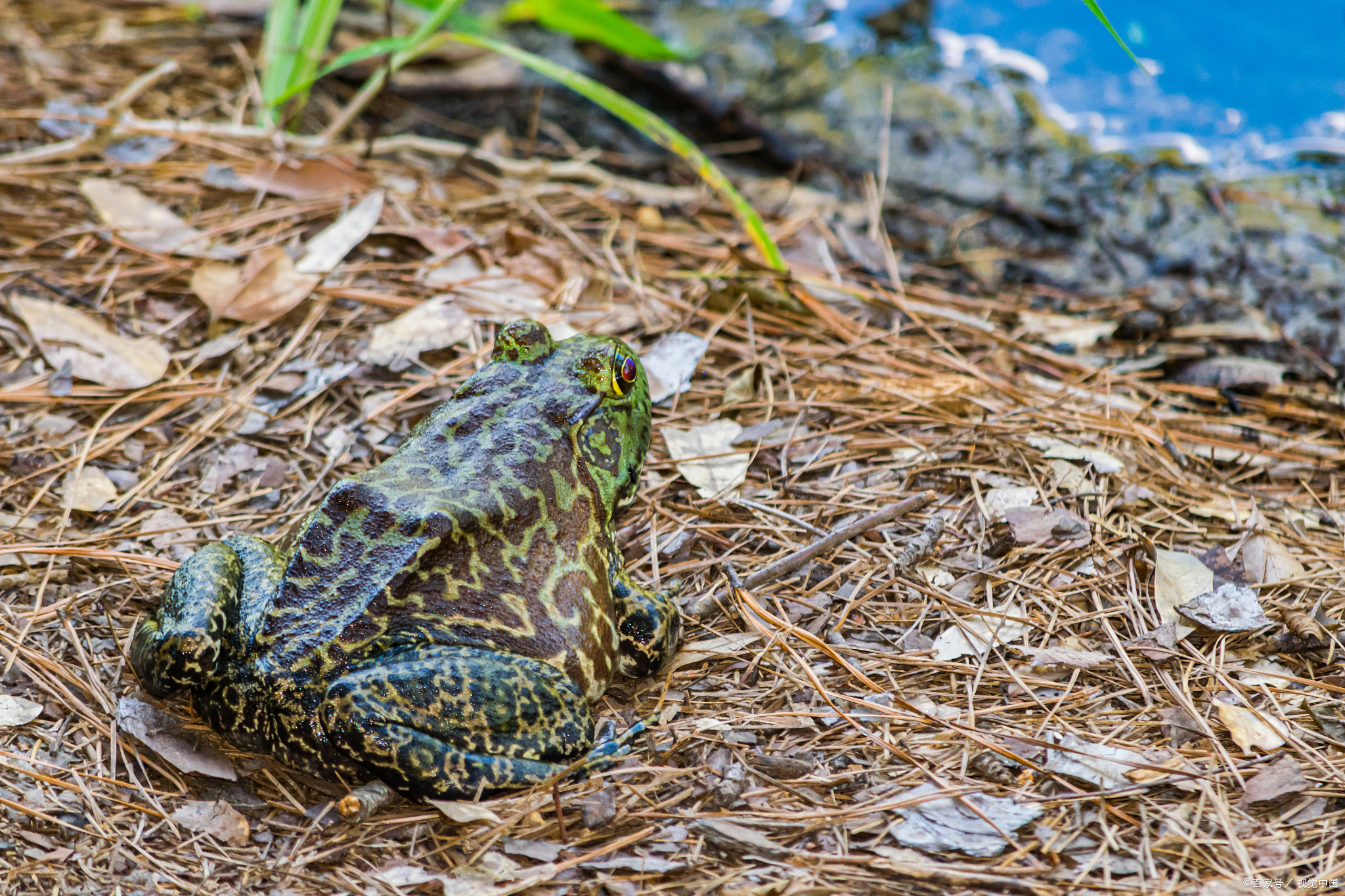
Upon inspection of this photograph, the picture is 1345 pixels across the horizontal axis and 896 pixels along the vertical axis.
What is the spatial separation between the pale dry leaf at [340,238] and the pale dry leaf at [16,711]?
2573 millimetres

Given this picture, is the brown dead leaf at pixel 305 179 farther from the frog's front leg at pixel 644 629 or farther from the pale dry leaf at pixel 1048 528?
the pale dry leaf at pixel 1048 528

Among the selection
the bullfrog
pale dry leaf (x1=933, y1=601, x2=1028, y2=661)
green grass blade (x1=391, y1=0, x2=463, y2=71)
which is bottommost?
the bullfrog

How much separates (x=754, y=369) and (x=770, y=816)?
2.42 metres

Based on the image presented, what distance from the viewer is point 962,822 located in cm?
297

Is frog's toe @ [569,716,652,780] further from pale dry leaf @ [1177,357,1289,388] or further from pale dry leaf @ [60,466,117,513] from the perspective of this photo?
pale dry leaf @ [1177,357,1289,388]

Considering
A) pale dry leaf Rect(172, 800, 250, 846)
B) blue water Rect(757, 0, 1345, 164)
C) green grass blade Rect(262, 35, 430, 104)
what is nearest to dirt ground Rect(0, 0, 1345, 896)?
pale dry leaf Rect(172, 800, 250, 846)

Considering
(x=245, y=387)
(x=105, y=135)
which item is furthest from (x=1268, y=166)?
(x=105, y=135)

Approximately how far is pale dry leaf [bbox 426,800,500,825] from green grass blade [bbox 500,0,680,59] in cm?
499

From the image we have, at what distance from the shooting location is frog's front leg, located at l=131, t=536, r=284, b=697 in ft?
10.4

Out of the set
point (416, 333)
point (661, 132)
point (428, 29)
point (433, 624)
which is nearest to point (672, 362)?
point (416, 333)

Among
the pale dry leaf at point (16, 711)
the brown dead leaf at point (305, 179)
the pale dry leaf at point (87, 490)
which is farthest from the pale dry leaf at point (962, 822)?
the brown dead leaf at point (305, 179)

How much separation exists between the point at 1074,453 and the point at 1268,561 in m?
0.85

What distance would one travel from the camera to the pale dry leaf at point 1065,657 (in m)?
3.56

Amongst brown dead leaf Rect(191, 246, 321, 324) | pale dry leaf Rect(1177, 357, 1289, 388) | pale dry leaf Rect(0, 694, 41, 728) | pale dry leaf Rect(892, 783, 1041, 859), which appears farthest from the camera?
pale dry leaf Rect(1177, 357, 1289, 388)
